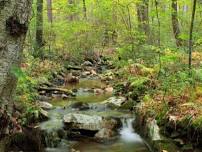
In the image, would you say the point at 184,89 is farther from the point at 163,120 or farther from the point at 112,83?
the point at 112,83

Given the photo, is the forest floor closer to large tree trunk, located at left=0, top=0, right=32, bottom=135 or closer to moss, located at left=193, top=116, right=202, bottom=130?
moss, located at left=193, top=116, right=202, bottom=130

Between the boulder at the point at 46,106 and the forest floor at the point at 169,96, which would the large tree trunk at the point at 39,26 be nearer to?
the forest floor at the point at 169,96

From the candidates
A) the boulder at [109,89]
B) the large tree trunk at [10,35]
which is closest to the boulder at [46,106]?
the boulder at [109,89]

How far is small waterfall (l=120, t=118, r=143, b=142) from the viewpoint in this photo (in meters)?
7.13

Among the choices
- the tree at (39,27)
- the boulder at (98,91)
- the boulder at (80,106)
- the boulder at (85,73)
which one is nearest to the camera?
the boulder at (80,106)

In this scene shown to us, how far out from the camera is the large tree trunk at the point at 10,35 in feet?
9.21

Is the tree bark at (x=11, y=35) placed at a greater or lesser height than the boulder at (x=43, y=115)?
greater

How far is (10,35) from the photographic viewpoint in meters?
2.86

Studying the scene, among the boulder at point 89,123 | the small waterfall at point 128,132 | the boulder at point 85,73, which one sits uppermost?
the boulder at point 85,73

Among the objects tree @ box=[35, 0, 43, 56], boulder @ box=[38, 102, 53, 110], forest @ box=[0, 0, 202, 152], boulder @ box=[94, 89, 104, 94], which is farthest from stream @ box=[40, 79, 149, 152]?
tree @ box=[35, 0, 43, 56]

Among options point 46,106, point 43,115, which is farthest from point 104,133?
point 46,106

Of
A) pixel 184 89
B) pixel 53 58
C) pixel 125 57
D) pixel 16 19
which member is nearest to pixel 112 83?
pixel 125 57

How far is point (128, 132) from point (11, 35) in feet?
16.7

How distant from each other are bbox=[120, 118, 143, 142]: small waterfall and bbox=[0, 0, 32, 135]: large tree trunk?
4.49 metres
